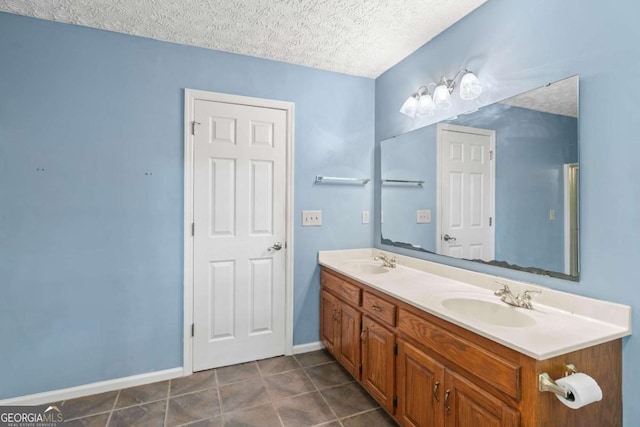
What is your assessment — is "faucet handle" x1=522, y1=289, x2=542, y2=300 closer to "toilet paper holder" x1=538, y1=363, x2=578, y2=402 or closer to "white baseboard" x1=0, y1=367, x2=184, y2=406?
→ "toilet paper holder" x1=538, y1=363, x2=578, y2=402

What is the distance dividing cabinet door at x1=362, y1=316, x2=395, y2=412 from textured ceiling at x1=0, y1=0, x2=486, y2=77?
6.35 ft

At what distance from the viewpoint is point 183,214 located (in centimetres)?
228

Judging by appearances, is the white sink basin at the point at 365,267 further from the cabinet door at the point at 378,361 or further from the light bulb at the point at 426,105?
the light bulb at the point at 426,105

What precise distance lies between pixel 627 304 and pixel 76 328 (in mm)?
3005

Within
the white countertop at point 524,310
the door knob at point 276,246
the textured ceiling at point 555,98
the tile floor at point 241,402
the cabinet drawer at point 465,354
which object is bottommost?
the tile floor at point 241,402

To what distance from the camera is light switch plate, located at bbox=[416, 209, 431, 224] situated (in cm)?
225

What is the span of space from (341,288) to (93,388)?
1.82 metres

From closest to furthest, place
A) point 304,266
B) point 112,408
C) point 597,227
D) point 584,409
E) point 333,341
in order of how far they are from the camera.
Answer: point 584,409 < point 597,227 < point 112,408 < point 333,341 < point 304,266

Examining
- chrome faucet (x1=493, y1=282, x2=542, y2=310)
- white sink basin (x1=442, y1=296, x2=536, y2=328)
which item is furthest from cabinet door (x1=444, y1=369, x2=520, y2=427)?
chrome faucet (x1=493, y1=282, x2=542, y2=310)

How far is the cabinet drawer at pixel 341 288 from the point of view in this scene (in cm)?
211

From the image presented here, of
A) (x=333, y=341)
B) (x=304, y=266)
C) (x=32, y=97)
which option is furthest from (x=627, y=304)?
(x=32, y=97)

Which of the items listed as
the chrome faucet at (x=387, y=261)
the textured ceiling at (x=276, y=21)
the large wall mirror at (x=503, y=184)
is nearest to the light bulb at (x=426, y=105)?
the large wall mirror at (x=503, y=184)

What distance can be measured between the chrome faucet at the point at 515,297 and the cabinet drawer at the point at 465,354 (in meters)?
0.42

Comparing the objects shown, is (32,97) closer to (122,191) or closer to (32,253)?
(122,191)
